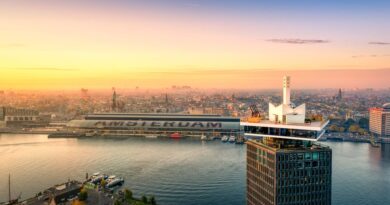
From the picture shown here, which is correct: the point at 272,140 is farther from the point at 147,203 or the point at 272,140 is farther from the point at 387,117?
the point at 387,117

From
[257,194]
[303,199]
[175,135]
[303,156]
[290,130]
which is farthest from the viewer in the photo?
[175,135]

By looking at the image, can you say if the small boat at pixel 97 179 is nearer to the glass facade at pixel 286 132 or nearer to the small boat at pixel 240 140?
the glass facade at pixel 286 132

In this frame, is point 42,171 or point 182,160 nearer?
point 42,171

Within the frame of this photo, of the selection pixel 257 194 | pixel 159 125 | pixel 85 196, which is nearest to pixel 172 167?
pixel 85 196

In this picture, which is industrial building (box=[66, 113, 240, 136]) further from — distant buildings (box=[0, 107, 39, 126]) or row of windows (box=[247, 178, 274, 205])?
row of windows (box=[247, 178, 274, 205])

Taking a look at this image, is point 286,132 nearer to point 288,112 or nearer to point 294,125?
point 294,125

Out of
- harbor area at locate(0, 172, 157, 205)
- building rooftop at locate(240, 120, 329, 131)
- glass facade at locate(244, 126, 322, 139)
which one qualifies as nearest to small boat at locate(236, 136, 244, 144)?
harbor area at locate(0, 172, 157, 205)

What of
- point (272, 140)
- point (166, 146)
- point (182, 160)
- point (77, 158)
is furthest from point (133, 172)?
point (272, 140)
